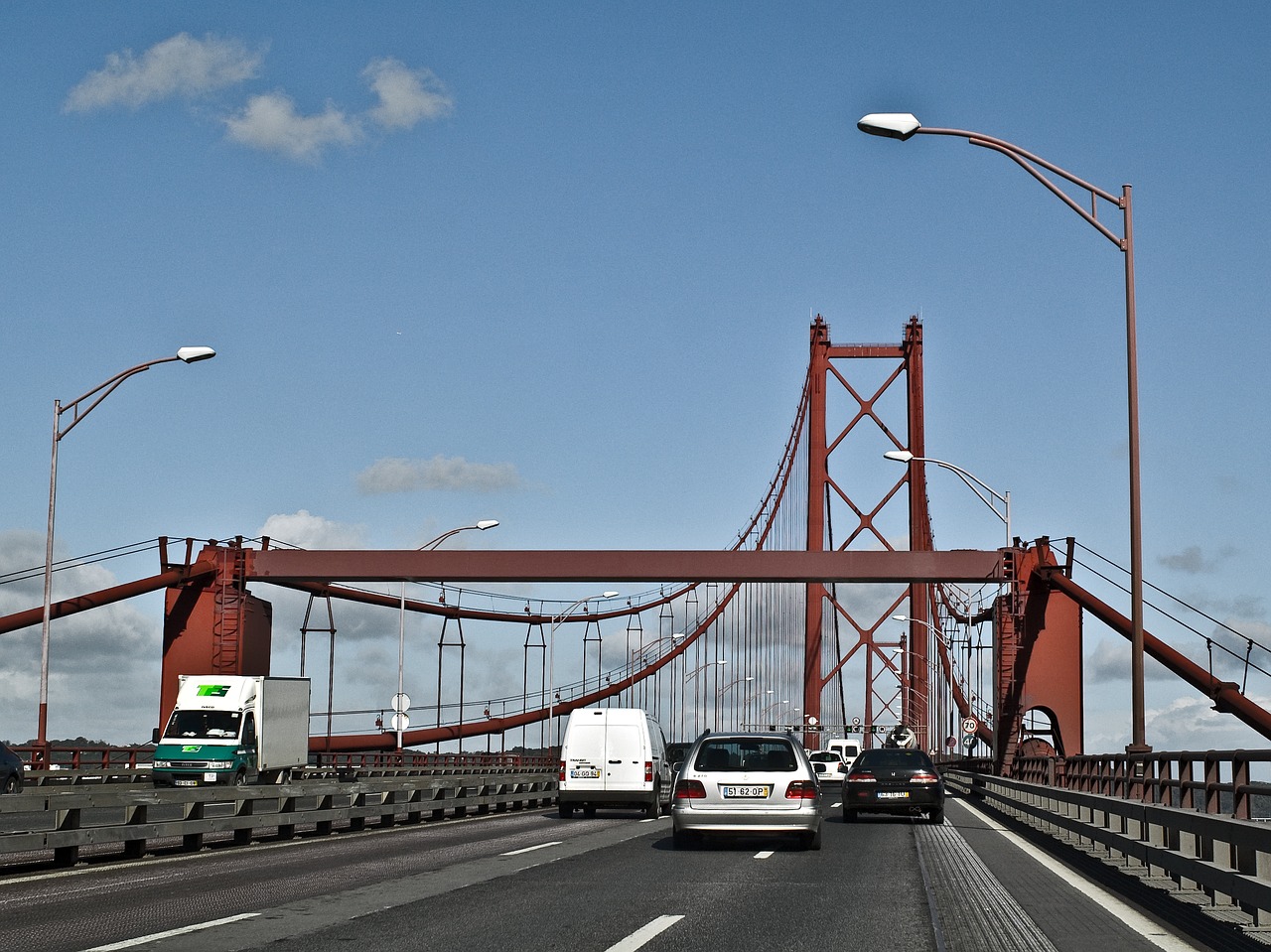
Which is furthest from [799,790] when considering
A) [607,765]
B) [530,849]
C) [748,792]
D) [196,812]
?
[607,765]

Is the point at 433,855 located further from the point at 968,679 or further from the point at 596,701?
the point at 596,701

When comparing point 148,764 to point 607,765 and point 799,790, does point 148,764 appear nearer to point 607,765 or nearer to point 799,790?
point 607,765

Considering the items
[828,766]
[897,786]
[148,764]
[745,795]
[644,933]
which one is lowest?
[828,766]

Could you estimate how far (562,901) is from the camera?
504 inches

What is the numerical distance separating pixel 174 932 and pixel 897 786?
67.1ft

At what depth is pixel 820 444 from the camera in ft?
242

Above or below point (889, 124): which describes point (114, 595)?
below

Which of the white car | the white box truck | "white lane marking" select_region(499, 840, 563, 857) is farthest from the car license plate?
the white car

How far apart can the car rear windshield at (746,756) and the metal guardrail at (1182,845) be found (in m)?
3.66

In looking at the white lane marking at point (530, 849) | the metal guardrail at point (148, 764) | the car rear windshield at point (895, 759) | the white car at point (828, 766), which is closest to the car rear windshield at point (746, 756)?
the white lane marking at point (530, 849)

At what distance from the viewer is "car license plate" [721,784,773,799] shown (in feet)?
63.6

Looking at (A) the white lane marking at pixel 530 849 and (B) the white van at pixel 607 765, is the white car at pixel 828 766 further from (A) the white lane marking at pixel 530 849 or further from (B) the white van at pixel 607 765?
(A) the white lane marking at pixel 530 849

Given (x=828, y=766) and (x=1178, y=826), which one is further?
(x=828, y=766)

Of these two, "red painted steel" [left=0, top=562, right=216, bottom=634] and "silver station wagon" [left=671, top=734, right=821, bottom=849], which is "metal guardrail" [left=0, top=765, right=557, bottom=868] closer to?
"silver station wagon" [left=671, top=734, right=821, bottom=849]
